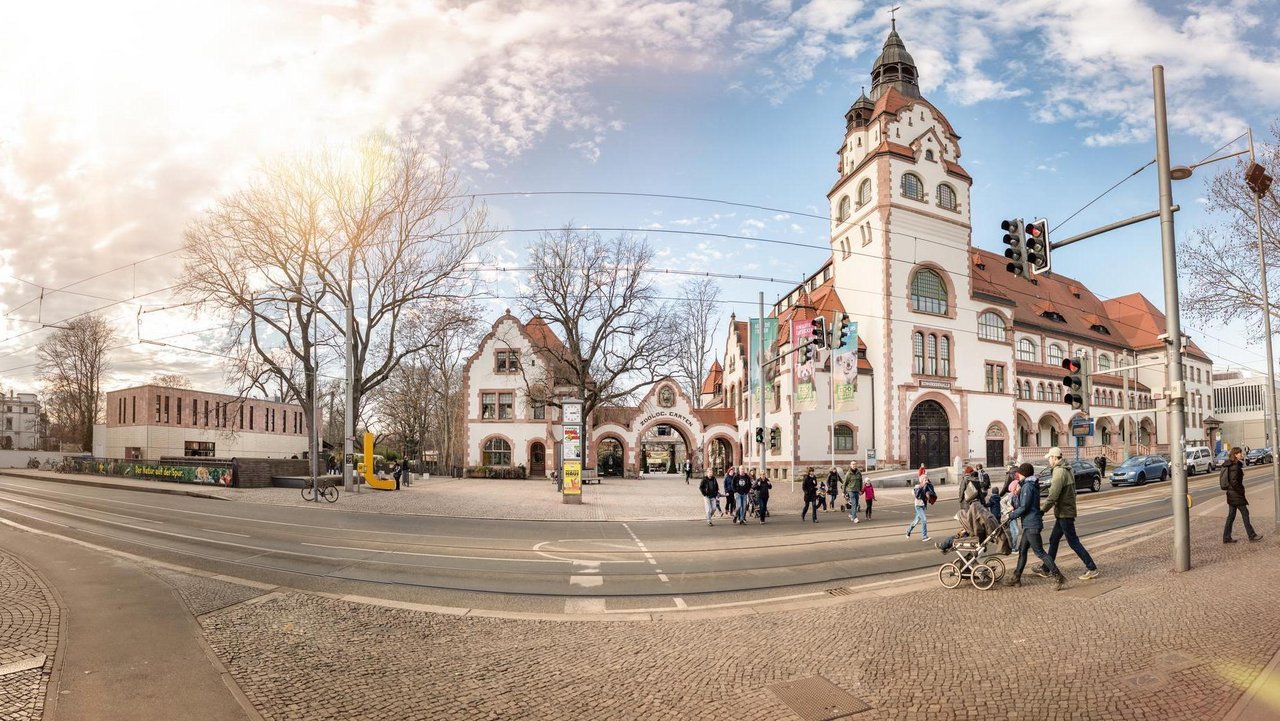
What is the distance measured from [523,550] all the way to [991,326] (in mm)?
44542

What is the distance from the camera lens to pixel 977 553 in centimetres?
938

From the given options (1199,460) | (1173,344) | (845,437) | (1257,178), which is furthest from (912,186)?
(1173,344)

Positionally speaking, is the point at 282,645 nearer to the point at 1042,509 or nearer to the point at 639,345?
the point at 1042,509

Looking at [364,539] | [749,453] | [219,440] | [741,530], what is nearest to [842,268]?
[749,453]

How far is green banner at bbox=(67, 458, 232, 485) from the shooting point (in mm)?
33688

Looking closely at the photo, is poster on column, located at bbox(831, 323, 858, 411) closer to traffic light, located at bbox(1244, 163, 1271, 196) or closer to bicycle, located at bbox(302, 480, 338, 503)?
traffic light, located at bbox(1244, 163, 1271, 196)

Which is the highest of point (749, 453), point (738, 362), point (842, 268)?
point (842, 268)

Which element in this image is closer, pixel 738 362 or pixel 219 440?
pixel 738 362

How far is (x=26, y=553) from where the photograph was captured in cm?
1288

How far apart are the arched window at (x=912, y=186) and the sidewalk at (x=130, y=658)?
45279 mm

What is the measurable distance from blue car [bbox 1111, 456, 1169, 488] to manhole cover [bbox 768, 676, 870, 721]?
31.8m

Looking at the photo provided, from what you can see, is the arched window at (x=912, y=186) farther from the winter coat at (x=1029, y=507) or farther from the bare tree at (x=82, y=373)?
the bare tree at (x=82, y=373)

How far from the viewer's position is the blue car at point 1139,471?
3100cm

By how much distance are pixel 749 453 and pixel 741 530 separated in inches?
1209
